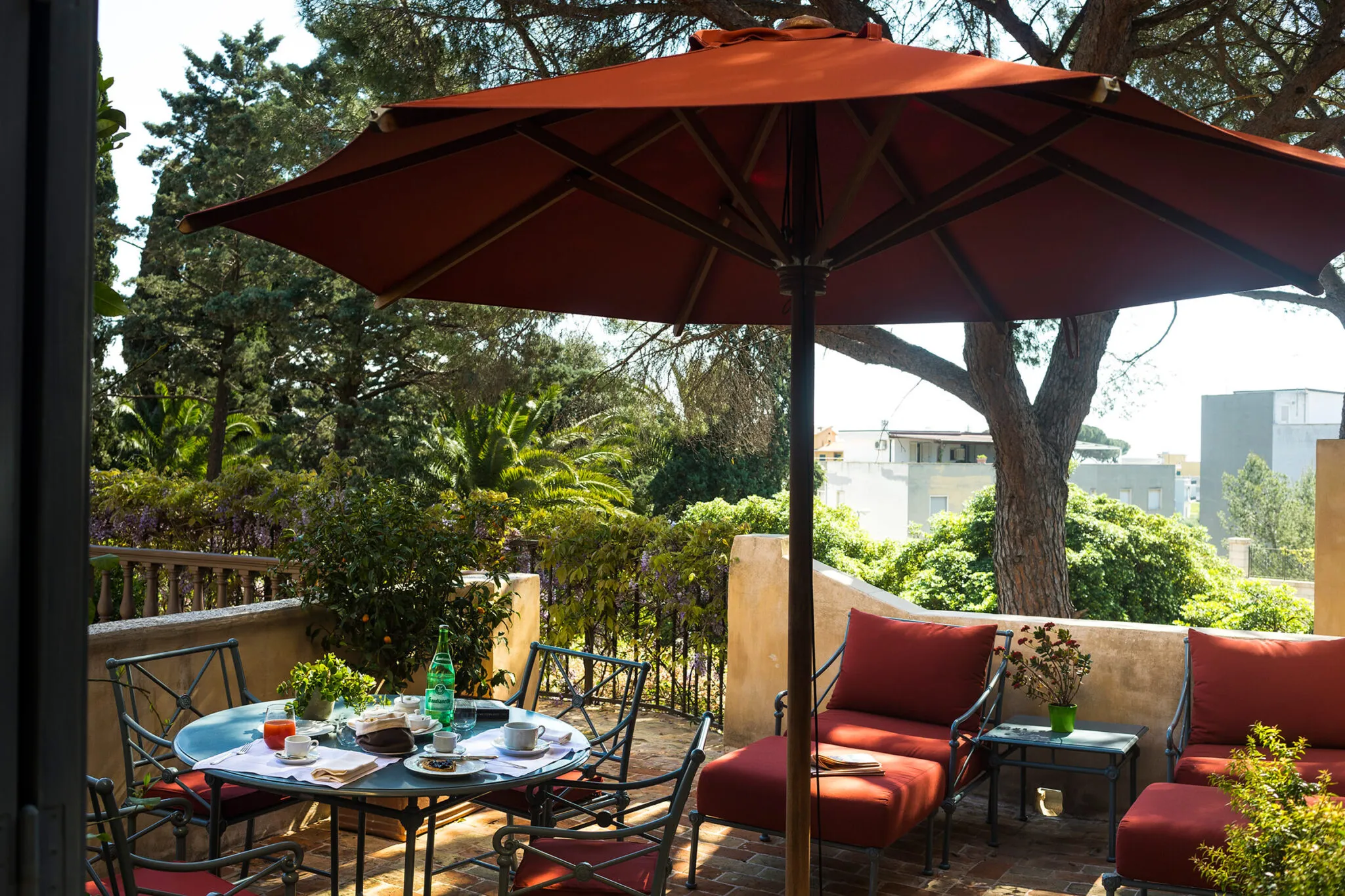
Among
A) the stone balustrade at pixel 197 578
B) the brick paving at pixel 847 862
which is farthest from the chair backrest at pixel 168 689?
the stone balustrade at pixel 197 578

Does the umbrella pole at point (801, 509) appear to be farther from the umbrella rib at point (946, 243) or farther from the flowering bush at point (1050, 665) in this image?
the flowering bush at point (1050, 665)

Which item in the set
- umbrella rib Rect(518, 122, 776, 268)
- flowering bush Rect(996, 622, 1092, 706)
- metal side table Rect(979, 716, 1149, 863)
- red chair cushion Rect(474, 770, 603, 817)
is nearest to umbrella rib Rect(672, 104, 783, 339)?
umbrella rib Rect(518, 122, 776, 268)

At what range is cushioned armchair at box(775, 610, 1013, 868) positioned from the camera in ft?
16.4

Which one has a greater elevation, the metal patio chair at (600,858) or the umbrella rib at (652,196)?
the umbrella rib at (652,196)

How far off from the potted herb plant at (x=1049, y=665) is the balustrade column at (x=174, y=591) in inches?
196

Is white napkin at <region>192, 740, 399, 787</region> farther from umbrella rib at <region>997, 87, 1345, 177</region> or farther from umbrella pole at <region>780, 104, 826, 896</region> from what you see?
umbrella rib at <region>997, 87, 1345, 177</region>

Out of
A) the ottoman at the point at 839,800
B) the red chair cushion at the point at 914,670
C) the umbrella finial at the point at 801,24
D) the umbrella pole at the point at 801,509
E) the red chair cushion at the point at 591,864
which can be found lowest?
the ottoman at the point at 839,800

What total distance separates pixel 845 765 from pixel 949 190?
2.73 metres

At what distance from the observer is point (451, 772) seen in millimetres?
3234

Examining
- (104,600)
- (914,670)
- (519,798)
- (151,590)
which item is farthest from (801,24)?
(104,600)

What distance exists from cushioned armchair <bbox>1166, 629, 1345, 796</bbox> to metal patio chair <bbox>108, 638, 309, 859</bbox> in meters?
3.81

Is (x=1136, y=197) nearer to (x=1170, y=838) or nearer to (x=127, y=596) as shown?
(x=1170, y=838)

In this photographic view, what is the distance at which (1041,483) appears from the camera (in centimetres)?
855

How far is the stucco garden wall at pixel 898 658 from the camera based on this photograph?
5.46m
